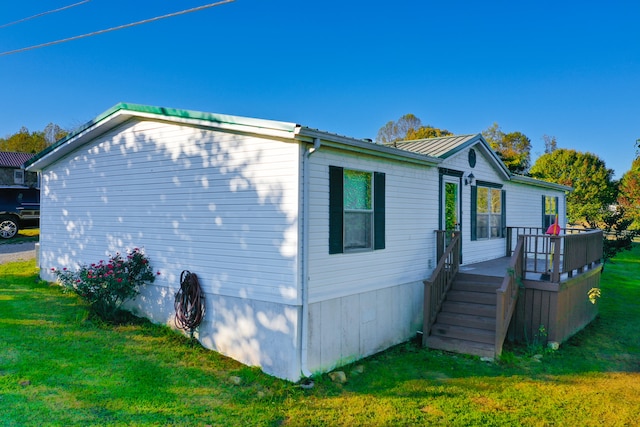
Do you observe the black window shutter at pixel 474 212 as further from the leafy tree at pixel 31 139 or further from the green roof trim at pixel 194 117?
the leafy tree at pixel 31 139

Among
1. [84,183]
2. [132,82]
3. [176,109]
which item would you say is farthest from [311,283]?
[132,82]

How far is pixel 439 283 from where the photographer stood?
8016 mm

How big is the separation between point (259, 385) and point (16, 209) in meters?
16.9

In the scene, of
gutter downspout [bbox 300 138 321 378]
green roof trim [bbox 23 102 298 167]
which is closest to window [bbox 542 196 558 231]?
gutter downspout [bbox 300 138 321 378]

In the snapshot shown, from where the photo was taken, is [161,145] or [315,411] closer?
[315,411]

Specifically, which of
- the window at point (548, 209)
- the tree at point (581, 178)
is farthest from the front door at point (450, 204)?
the tree at point (581, 178)

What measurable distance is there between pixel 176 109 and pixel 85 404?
4238mm

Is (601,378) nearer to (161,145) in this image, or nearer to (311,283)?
(311,283)

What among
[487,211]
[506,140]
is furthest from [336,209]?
[506,140]

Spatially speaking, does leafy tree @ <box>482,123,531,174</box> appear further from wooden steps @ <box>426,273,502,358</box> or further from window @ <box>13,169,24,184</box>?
window @ <box>13,169,24,184</box>

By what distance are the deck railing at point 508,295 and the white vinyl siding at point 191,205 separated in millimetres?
3504

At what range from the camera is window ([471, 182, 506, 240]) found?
34.6ft

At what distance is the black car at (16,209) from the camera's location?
17453mm

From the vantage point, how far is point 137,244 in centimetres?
788
